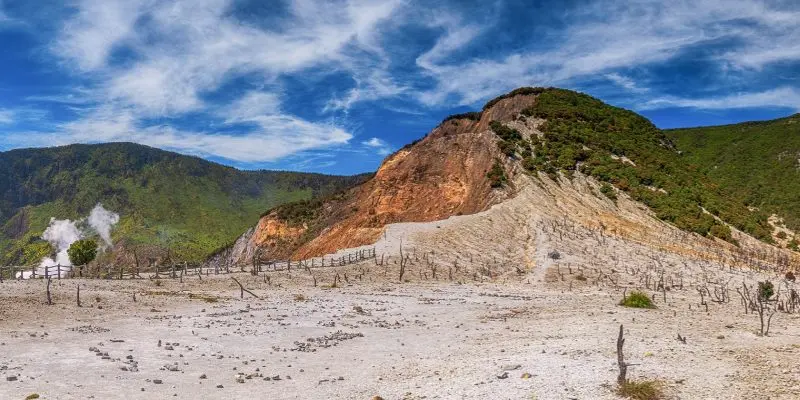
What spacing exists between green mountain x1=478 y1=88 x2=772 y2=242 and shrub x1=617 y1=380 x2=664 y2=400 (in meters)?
45.2

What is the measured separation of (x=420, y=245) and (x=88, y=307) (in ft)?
86.8

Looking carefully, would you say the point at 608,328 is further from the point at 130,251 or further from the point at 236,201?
the point at 236,201

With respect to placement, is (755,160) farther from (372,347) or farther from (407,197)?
(372,347)

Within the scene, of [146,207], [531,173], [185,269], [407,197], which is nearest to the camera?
[185,269]

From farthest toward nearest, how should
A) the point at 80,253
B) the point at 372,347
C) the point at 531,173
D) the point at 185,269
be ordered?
the point at 80,253 < the point at 531,173 < the point at 185,269 < the point at 372,347

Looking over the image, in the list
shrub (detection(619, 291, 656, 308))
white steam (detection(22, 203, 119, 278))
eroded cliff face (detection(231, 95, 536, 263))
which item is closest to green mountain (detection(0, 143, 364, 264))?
white steam (detection(22, 203, 119, 278))

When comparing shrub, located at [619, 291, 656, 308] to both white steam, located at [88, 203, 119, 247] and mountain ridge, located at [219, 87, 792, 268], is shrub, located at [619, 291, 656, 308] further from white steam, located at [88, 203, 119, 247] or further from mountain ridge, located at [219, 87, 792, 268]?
white steam, located at [88, 203, 119, 247]

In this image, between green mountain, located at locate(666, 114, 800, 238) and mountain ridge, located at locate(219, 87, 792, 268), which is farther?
green mountain, located at locate(666, 114, 800, 238)

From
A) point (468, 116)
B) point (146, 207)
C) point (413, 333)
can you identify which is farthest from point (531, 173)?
point (146, 207)

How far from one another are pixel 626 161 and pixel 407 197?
26121 millimetres

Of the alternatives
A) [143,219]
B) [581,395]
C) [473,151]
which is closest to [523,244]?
[473,151]

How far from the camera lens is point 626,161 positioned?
66500 millimetres

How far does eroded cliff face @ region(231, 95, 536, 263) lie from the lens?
59.3 m

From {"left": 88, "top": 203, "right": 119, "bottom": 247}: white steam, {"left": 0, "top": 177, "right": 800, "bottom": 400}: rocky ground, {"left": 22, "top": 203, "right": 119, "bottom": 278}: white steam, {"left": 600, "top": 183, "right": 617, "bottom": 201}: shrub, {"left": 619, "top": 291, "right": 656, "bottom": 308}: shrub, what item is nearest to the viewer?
{"left": 0, "top": 177, "right": 800, "bottom": 400}: rocky ground
